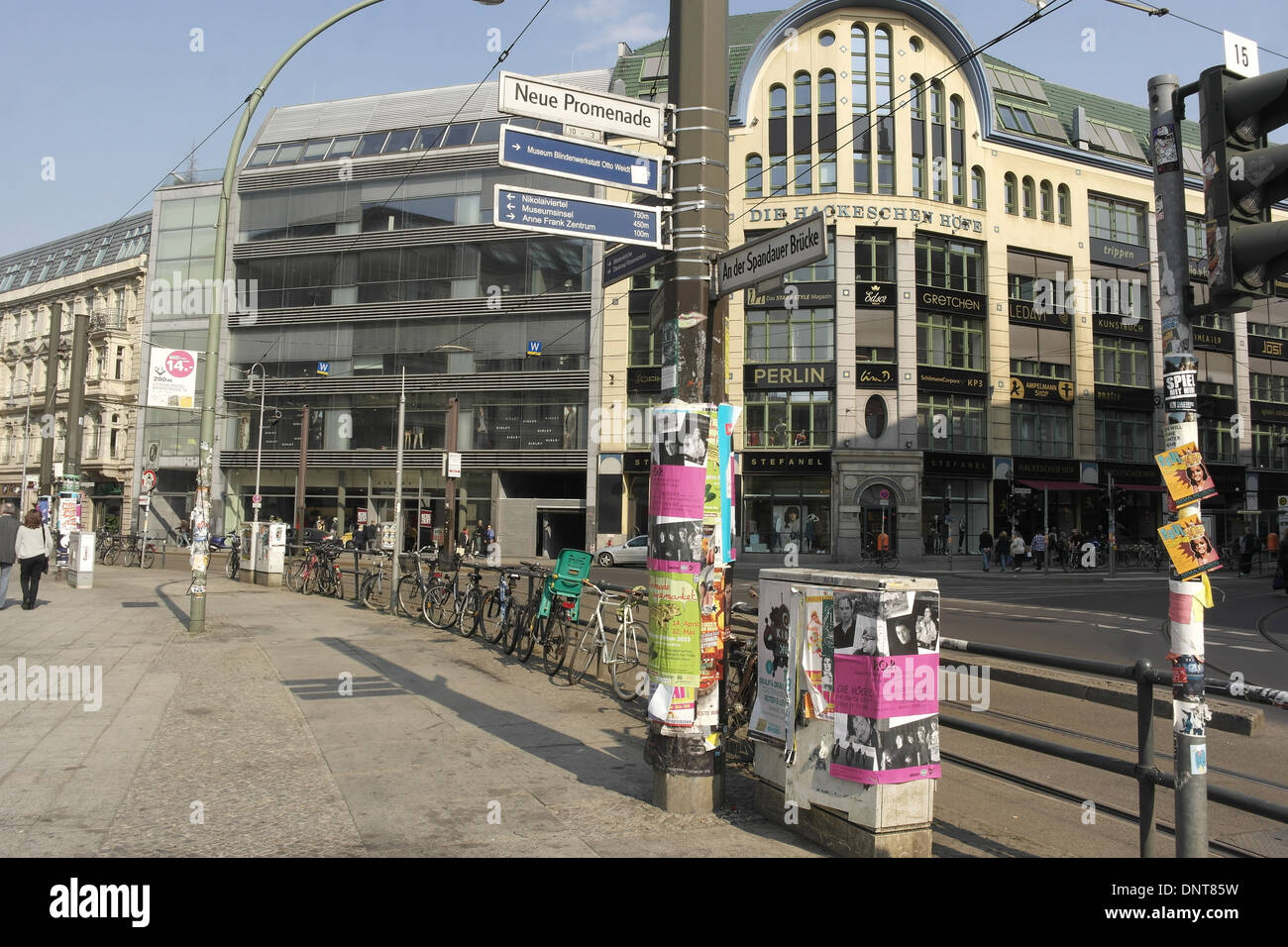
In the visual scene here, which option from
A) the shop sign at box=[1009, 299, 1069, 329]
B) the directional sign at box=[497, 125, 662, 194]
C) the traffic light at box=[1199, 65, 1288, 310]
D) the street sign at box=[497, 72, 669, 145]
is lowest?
the traffic light at box=[1199, 65, 1288, 310]

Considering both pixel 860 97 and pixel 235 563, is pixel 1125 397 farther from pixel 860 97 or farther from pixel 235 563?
pixel 235 563

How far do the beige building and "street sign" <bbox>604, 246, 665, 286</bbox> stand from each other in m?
47.1

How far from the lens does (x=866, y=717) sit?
4309mm

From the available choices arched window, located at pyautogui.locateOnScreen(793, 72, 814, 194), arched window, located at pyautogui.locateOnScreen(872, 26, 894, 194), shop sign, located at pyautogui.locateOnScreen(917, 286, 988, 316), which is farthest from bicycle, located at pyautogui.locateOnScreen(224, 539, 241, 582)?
arched window, located at pyautogui.locateOnScreen(872, 26, 894, 194)

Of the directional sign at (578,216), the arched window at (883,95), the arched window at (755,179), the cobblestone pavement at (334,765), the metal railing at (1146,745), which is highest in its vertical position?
the arched window at (883,95)

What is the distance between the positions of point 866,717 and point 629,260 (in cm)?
329

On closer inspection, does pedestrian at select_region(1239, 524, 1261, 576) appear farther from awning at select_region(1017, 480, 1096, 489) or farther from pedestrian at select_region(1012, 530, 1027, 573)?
pedestrian at select_region(1012, 530, 1027, 573)

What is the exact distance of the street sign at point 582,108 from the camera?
5.61 meters

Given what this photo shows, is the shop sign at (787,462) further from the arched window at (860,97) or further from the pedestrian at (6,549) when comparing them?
the pedestrian at (6,549)

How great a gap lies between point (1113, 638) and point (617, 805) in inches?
436

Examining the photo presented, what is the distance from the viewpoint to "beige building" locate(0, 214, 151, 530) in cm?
5109

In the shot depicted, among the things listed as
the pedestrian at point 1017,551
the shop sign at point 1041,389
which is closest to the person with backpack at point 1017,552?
the pedestrian at point 1017,551

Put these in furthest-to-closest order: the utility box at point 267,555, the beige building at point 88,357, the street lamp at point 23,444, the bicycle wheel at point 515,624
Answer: the beige building at point 88,357, the street lamp at point 23,444, the utility box at point 267,555, the bicycle wheel at point 515,624

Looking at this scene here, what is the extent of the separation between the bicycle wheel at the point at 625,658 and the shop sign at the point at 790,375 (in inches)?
1205
